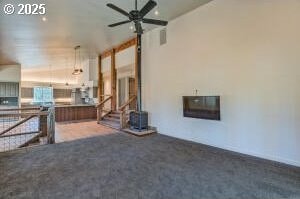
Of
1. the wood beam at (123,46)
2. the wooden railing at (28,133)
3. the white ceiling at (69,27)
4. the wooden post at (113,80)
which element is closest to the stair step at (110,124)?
the wooden post at (113,80)

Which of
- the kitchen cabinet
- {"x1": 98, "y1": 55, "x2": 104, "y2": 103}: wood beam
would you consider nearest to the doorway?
{"x1": 98, "y1": 55, "x2": 104, "y2": 103}: wood beam

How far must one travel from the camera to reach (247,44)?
158 inches

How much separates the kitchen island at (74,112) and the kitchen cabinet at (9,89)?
9.83ft

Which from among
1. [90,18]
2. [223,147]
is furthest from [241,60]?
[90,18]

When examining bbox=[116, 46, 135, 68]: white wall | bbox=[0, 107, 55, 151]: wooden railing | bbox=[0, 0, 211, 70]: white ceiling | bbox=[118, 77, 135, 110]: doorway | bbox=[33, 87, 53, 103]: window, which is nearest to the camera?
bbox=[0, 0, 211, 70]: white ceiling

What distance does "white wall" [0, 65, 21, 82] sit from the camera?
32.8 feet

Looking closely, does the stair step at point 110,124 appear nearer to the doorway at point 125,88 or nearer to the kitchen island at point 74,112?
the doorway at point 125,88

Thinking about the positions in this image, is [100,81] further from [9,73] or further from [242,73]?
[242,73]

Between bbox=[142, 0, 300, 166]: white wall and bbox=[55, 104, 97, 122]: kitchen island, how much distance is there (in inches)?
224

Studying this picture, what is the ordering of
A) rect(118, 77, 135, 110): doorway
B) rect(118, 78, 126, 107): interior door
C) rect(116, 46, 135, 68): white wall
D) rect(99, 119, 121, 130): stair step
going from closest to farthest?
rect(99, 119, 121, 130): stair step → rect(116, 46, 135, 68): white wall → rect(118, 77, 135, 110): doorway → rect(118, 78, 126, 107): interior door

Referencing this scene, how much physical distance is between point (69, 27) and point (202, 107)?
4751 millimetres

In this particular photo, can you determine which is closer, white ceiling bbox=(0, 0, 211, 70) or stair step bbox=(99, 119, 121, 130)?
white ceiling bbox=(0, 0, 211, 70)

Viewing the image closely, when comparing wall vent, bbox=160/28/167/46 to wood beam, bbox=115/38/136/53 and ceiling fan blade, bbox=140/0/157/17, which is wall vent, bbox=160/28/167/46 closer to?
wood beam, bbox=115/38/136/53

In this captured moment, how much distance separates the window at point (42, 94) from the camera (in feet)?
47.9
